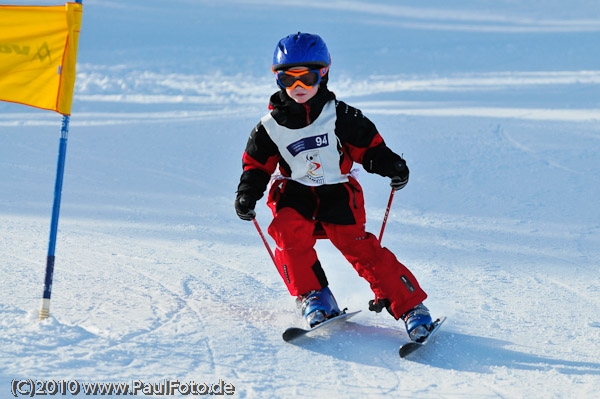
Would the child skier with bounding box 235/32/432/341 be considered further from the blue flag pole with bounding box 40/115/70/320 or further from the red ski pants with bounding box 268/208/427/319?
the blue flag pole with bounding box 40/115/70/320

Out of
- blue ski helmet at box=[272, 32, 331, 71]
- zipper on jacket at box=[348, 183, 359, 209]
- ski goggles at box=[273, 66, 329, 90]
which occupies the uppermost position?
blue ski helmet at box=[272, 32, 331, 71]

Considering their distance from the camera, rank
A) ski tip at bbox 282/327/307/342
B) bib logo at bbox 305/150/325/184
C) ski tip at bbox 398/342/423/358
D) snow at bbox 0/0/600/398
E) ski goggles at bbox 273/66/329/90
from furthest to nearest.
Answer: bib logo at bbox 305/150/325/184, ski goggles at bbox 273/66/329/90, ski tip at bbox 282/327/307/342, ski tip at bbox 398/342/423/358, snow at bbox 0/0/600/398

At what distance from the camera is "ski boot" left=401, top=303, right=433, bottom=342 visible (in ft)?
11.0

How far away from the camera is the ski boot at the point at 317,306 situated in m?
3.50

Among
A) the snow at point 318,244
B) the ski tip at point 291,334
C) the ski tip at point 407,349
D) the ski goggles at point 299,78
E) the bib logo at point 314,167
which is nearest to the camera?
the snow at point 318,244

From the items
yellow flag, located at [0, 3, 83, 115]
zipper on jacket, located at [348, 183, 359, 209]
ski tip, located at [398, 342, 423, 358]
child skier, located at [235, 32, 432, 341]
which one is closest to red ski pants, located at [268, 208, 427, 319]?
child skier, located at [235, 32, 432, 341]

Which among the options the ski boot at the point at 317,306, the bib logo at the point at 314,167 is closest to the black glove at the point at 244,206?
the bib logo at the point at 314,167

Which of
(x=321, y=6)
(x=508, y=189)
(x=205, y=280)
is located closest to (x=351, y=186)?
(x=205, y=280)

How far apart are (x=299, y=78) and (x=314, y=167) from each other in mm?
458

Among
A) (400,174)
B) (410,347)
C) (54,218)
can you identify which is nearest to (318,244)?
(400,174)

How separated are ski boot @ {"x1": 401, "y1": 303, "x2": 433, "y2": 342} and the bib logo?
2.62 ft

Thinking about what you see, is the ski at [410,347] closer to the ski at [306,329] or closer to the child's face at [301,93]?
the ski at [306,329]

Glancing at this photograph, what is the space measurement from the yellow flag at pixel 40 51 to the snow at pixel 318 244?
3.51 ft

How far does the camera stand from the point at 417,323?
3.40m
